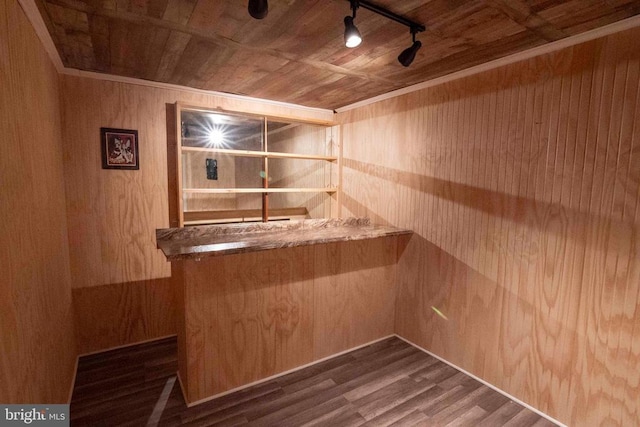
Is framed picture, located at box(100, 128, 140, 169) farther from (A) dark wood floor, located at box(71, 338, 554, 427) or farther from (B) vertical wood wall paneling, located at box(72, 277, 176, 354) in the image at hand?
(A) dark wood floor, located at box(71, 338, 554, 427)

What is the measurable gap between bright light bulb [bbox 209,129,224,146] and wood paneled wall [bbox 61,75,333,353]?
0.44 m

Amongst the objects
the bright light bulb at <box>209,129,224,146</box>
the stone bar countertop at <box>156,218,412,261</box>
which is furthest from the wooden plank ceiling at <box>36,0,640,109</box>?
the stone bar countertop at <box>156,218,412,261</box>

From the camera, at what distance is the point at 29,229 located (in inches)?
54.0

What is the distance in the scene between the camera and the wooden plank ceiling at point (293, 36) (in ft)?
4.91

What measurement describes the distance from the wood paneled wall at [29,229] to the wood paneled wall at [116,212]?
0.33 m

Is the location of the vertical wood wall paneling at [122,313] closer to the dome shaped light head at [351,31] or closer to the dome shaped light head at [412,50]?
the dome shaped light head at [351,31]

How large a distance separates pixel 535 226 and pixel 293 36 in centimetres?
185

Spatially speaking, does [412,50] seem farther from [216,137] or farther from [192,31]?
[216,137]

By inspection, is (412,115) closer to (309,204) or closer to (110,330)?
(309,204)

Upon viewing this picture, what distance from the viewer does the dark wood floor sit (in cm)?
187

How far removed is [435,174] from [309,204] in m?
1.92

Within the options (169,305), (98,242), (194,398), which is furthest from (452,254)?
(98,242)

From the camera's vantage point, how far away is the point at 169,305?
9.36 ft

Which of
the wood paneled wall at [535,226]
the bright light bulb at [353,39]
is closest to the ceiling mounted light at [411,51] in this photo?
the bright light bulb at [353,39]
